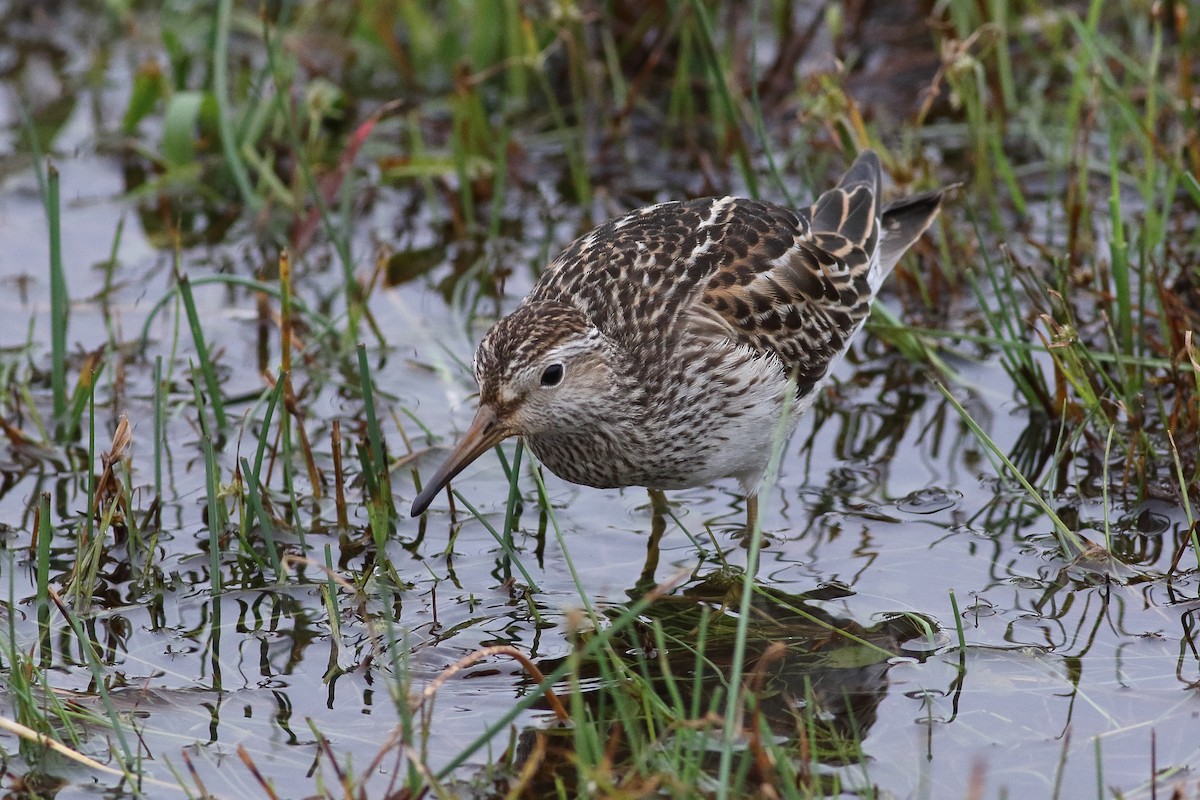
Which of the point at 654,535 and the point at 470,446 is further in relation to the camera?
the point at 654,535

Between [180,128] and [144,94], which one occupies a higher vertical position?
[144,94]

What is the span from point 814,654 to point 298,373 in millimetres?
3324

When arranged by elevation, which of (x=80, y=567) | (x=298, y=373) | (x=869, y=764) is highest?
(x=298, y=373)

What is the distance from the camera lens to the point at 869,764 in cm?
505

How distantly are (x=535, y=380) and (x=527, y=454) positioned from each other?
Result: 1.32 m

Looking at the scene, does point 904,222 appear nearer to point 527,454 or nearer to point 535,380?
point 527,454

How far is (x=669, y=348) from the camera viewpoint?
6.24 metres

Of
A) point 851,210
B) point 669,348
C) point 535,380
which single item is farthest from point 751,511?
point 851,210

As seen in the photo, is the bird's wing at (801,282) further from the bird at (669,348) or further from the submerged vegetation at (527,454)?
the submerged vegetation at (527,454)

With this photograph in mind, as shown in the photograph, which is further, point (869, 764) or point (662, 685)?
point (662, 685)

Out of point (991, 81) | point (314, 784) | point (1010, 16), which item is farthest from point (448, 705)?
point (1010, 16)

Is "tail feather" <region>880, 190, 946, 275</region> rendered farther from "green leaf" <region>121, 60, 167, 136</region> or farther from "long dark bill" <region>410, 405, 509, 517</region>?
"green leaf" <region>121, 60, 167, 136</region>

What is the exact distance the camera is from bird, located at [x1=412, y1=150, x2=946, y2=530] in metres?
5.84

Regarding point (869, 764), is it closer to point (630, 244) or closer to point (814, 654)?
point (814, 654)
